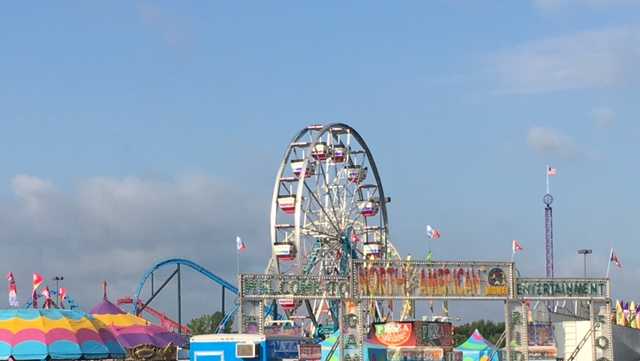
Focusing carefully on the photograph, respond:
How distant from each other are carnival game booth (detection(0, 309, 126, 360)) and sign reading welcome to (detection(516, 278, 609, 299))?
942 inches

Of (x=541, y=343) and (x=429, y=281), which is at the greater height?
(x=429, y=281)

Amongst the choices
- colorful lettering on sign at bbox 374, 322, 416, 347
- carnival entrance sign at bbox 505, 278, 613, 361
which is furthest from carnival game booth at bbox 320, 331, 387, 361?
carnival entrance sign at bbox 505, 278, 613, 361

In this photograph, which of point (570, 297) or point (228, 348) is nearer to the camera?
point (228, 348)

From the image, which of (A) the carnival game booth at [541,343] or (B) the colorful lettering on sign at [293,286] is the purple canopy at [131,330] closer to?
(B) the colorful lettering on sign at [293,286]

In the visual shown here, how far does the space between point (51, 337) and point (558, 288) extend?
90.4 feet

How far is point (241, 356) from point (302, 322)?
4411cm

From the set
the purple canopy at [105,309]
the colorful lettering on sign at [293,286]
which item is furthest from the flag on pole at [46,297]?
the colorful lettering on sign at [293,286]

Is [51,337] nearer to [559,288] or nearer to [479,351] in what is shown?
[479,351]

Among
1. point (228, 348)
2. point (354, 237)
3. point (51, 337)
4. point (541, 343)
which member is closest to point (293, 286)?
point (228, 348)

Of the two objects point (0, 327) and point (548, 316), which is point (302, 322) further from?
point (0, 327)

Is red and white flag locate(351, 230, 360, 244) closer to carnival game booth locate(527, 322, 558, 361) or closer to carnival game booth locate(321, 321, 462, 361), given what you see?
carnival game booth locate(321, 321, 462, 361)

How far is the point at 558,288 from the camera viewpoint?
6350 cm

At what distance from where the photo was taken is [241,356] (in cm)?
5309

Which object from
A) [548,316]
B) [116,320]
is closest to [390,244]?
[116,320]
